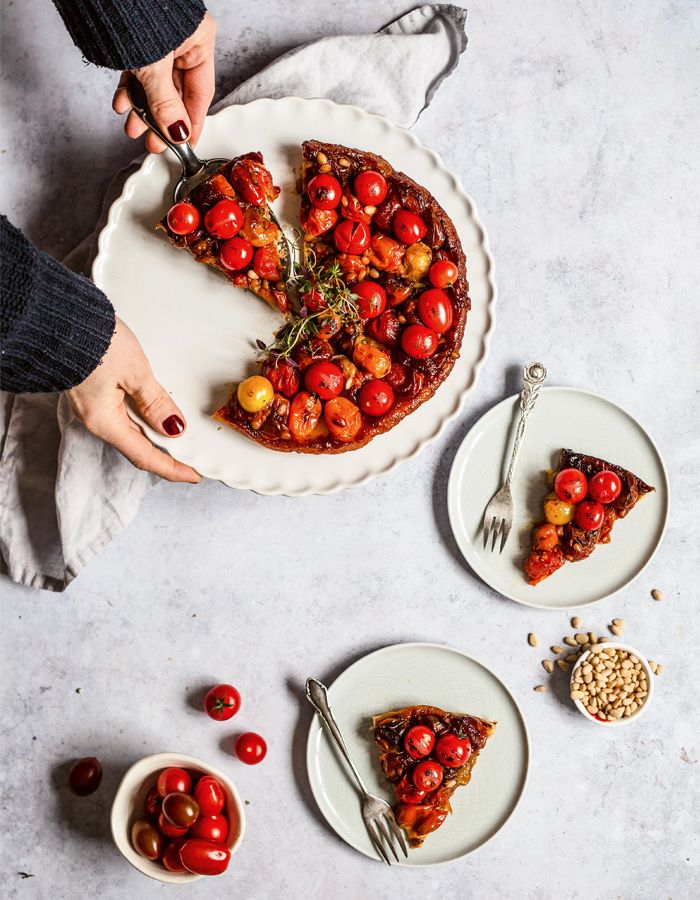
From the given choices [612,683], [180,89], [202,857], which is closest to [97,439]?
[180,89]

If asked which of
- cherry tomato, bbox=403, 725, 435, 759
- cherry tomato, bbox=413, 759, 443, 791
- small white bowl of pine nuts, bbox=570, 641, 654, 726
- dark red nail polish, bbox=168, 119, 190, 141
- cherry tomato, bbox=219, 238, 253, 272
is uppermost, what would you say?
dark red nail polish, bbox=168, 119, 190, 141

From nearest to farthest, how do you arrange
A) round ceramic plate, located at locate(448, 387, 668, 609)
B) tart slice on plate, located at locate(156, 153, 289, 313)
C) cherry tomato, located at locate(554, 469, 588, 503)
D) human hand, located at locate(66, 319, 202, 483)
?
human hand, located at locate(66, 319, 202, 483) < tart slice on plate, located at locate(156, 153, 289, 313) < cherry tomato, located at locate(554, 469, 588, 503) < round ceramic plate, located at locate(448, 387, 668, 609)

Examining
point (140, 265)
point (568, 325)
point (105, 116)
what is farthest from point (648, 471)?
point (105, 116)

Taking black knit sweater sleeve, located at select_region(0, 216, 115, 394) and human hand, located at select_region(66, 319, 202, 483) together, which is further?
human hand, located at select_region(66, 319, 202, 483)

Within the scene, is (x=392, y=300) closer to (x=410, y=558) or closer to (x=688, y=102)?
(x=410, y=558)

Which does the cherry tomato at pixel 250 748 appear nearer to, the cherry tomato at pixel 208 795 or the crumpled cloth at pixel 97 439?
the cherry tomato at pixel 208 795

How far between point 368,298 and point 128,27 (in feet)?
4.23

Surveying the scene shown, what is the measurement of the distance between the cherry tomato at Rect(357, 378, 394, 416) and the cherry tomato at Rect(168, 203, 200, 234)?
0.93 m

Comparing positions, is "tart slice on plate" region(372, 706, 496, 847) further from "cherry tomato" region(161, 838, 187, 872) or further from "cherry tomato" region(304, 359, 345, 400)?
"cherry tomato" region(304, 359, 345, 400)

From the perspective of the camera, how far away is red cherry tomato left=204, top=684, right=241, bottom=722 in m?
3.42

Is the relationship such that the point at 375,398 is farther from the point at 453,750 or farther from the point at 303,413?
the point at 453,750

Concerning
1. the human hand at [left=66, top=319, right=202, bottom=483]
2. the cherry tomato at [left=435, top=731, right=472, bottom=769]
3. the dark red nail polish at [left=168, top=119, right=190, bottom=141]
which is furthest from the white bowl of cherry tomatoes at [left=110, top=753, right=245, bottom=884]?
the dark red nail polish at [left=168, top=119, right=190, bottom=141]

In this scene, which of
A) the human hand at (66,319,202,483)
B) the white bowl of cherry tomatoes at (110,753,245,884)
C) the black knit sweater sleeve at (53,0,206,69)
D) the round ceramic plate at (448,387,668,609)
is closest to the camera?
the black knit sweater sleeve at (53,0,206,69)

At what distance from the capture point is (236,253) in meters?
3.11
